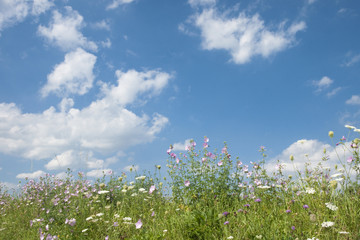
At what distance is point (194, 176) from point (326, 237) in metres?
3.01

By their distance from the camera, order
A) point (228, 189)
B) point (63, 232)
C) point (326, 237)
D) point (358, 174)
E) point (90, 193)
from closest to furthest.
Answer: point (326, 237)
point (358, 174)
point (63, 232)
point (228, 189)
point (90, 193)

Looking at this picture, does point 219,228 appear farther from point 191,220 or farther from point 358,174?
point 358,174

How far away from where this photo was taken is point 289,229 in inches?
131

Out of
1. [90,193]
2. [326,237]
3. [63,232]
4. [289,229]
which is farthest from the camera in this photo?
[90,193]

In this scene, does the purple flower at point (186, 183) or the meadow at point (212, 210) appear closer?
the meadow at point (212, 210)

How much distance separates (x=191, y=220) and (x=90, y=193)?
12.8 ft

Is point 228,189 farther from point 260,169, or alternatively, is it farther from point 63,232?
point 63,232

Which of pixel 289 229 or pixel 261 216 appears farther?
pixel 261 216

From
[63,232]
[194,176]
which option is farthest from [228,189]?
[63,232]

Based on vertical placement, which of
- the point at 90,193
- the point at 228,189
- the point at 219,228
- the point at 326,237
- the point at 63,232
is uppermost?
the point at 90,193

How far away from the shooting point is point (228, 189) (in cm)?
551

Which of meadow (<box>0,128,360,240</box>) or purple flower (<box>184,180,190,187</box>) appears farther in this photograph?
purple flower (<box>184,180,190,187</box>)

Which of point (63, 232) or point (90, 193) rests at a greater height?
point (90, 193)

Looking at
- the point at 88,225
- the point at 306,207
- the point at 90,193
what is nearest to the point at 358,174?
the point at 306,207
